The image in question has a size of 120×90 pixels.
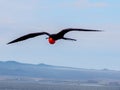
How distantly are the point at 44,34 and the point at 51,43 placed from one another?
533 millimetres

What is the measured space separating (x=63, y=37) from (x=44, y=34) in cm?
67

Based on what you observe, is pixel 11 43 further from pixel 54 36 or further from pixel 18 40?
pixel 54 36

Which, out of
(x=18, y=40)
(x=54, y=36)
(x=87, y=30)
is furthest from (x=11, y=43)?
(x=87, y=30)

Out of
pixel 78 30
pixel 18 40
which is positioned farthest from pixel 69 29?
pixel 18 40

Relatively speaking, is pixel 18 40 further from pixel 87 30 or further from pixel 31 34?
pixel 87 30

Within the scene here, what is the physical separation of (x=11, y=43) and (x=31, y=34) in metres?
0.77

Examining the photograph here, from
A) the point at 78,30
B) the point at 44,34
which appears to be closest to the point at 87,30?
the point at 78,30

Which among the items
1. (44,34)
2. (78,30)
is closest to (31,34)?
(44,34)

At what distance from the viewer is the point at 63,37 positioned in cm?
1820

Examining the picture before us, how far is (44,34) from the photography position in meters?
18.1

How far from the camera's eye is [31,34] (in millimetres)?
18031

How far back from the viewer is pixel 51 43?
1773cm

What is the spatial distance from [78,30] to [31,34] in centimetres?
170

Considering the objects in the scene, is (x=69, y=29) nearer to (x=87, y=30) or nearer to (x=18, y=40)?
(x=87, y=30)
